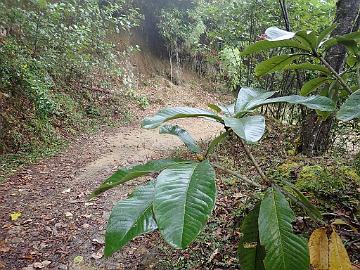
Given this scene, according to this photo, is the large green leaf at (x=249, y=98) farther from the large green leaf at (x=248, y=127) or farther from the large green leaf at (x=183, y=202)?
the large green leaf at (x=183, y=202)

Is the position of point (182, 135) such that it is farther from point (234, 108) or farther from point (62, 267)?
point (62, 267)

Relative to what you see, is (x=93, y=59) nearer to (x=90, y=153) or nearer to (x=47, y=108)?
(x=47, y=108)

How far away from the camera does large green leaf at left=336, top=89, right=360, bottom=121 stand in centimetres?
105

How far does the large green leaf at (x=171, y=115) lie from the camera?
1.05m

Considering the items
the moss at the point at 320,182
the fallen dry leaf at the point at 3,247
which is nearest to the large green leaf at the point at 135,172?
the moss at the point at 320,182

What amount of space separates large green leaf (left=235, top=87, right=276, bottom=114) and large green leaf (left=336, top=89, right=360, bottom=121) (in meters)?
0.25

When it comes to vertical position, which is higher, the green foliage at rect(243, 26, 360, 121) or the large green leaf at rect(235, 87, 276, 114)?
the green foliage at rect(243, 26, 360, 121)

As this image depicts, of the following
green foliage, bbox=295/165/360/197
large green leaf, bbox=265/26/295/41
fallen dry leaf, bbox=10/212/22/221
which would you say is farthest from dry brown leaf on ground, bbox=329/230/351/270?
fallen dry leaf, bbox=10/212/22/221

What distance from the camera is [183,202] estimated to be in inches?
32.9

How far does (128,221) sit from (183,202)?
218 millimetres

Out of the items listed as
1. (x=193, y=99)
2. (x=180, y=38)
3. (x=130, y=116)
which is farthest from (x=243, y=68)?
(x=180, y=38)

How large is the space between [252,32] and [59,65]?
438 cm

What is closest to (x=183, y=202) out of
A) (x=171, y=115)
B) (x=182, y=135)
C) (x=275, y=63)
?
(x=171, y=115)

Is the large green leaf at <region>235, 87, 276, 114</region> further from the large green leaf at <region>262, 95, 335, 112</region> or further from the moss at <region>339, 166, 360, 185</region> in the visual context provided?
the moss at <region>339, 166, 360, 185</region>
